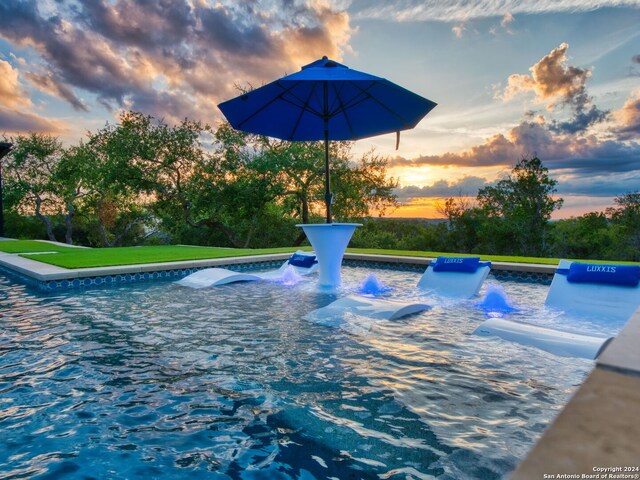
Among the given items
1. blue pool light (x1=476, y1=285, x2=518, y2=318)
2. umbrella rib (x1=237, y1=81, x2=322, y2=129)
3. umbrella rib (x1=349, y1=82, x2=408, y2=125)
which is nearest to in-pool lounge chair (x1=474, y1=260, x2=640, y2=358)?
blue pool light (x1=476, y1=285, x2=518, y2=318)

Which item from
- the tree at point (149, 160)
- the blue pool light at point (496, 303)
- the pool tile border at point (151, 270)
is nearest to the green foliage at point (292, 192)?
the tree at point (149, 160)

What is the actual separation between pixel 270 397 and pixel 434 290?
4.48 metres

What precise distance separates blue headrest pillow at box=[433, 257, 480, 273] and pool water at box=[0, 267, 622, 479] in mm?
1773

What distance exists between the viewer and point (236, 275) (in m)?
7.69

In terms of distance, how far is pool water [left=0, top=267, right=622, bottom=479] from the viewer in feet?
6.72

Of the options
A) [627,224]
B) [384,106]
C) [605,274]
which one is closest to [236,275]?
[384,106]

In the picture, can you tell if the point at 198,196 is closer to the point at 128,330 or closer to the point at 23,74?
the point at 23,74

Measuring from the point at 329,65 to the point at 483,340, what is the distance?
4.77 m

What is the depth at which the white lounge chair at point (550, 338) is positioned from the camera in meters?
3.46

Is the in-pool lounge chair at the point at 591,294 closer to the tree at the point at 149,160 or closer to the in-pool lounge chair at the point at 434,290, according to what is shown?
the in-pool lounge chair at the point at 434,290

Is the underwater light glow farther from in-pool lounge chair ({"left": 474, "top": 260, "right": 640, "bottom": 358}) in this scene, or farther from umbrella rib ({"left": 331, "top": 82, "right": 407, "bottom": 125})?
in-pool lounge chair ({"left": 474, "top": 260, "right": 640, "bottom": 358})

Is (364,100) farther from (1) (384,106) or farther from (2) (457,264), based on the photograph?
(2) (457,264)

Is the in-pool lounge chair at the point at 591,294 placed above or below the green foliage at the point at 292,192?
below

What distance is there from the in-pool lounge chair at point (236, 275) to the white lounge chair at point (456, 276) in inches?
105
